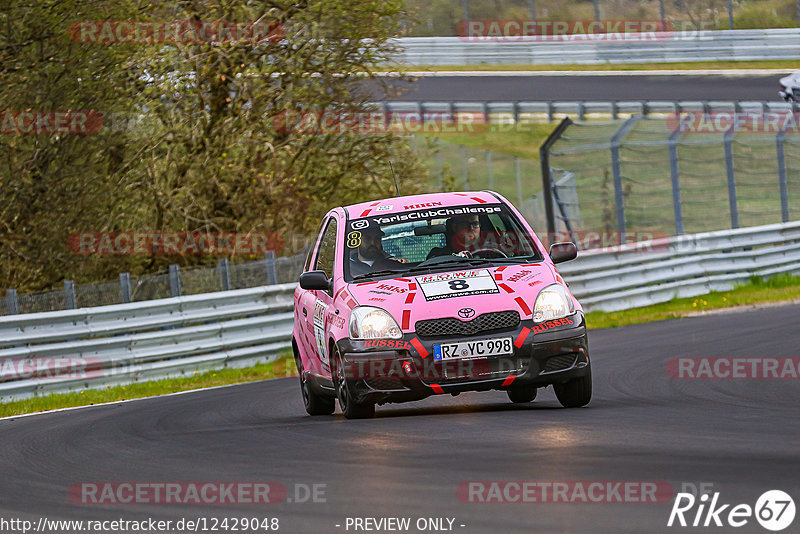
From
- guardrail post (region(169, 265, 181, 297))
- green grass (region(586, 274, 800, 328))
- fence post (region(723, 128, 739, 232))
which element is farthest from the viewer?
fence post (region(723, 128, 739, 232))

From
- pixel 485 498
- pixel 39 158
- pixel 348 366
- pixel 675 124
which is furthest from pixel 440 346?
pixel 675 124

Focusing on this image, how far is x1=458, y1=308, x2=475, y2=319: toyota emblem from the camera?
9148 mm

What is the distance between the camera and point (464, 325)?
9141 mm

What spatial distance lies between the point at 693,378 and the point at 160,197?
12.1m

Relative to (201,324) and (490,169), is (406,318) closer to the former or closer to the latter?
(201,324)

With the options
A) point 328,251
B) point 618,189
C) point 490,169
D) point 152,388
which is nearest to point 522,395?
A: point 328,251

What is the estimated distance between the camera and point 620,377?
470 inches

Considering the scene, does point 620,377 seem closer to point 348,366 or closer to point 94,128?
point 348,366

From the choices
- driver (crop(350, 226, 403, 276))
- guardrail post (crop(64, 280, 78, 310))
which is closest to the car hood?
driver (crop(350, 226, 403, 276))

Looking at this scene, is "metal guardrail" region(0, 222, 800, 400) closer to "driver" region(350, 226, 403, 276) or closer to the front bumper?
"driver" region(350, 226, 403, 276)

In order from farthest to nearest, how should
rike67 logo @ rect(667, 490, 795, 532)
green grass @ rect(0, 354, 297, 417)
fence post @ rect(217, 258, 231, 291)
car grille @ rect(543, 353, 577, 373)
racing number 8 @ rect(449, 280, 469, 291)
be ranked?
fence post @ rect(217, 258, 231, 291) < green grass @ rect(0, 354, 297, 417) < racing number 8 @ rect(449, 280, 469, 291) < car grille @ rect(543, 353, 577, 373) < rike67 logo @ rect(667, 490, 795, 532)

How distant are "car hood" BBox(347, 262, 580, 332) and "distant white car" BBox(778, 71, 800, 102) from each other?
85.2 feet

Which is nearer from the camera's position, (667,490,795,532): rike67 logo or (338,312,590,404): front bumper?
(667,490,795,532): rike67 logo

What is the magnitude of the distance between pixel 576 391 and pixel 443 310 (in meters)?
1.18
